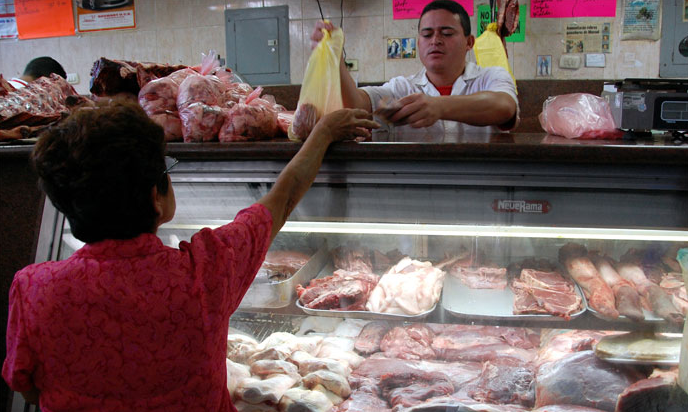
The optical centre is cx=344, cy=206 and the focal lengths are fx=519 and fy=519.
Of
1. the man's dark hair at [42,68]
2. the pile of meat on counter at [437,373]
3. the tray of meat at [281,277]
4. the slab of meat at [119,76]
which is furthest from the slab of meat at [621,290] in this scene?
the man's dark hair at [42,68]

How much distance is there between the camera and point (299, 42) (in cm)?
504

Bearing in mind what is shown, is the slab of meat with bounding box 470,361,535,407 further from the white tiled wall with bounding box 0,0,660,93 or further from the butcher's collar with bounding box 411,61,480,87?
the white tiled wall with bounding box 0,0,660,93

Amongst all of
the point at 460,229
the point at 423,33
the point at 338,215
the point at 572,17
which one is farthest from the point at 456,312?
the point at 572,17

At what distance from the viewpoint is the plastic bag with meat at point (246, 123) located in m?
1.61

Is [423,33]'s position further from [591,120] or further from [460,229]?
[460,229]

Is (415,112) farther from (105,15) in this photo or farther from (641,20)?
(105,15)

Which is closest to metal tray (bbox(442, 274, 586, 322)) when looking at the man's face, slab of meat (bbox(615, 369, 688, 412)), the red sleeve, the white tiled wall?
slab of meat (bbox(615, 369, 688, 412))

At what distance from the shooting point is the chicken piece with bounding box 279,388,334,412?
63.6 inches

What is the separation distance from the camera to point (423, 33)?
9.11ft

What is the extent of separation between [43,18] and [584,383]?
6.26 metres

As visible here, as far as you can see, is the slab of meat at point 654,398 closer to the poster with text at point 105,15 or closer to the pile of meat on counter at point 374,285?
the pile of meat on counter at point 374,285

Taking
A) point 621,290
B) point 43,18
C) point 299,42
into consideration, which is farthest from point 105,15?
point 621,290

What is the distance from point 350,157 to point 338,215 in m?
0.20

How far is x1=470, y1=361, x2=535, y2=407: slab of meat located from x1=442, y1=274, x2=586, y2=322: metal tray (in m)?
0.24
